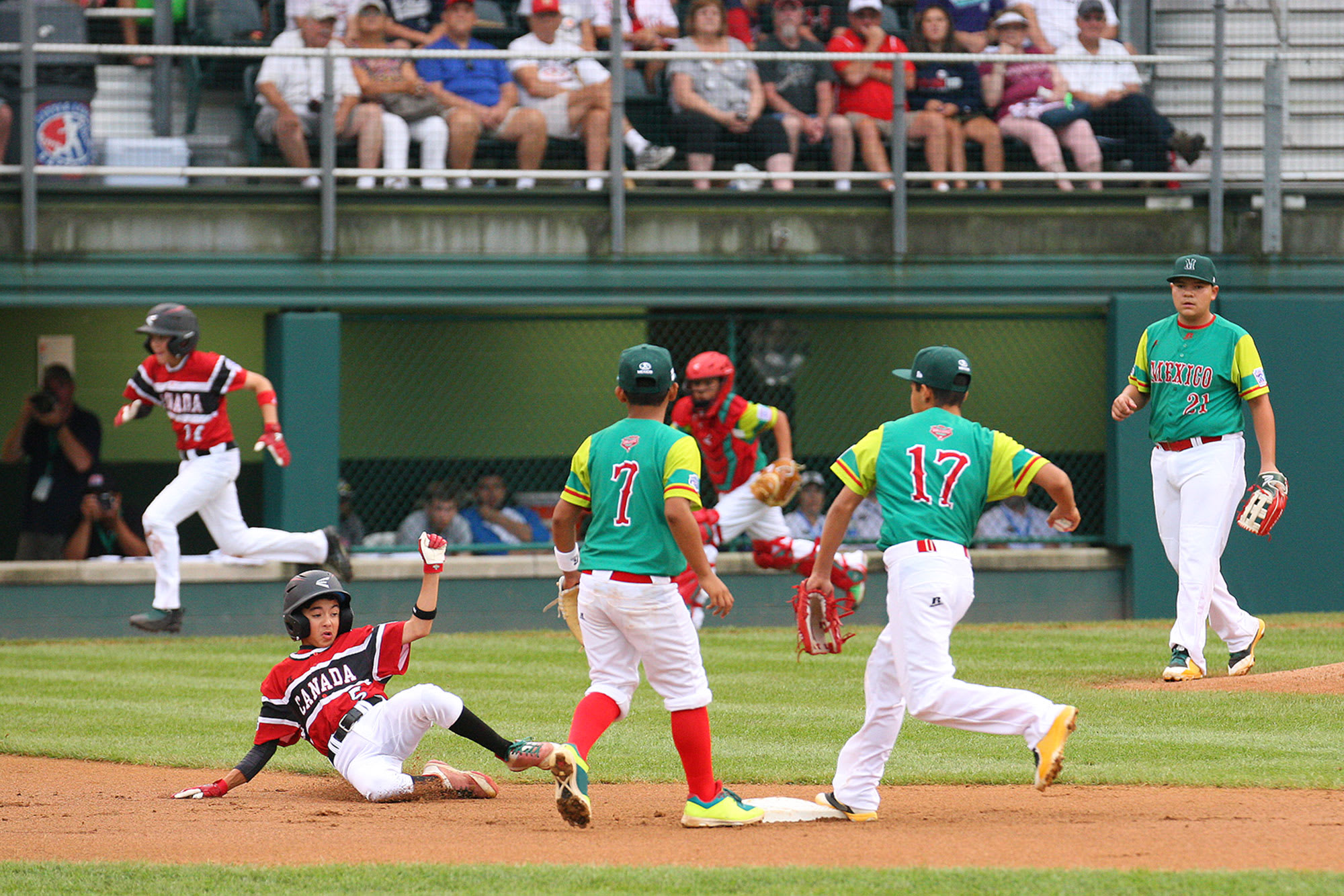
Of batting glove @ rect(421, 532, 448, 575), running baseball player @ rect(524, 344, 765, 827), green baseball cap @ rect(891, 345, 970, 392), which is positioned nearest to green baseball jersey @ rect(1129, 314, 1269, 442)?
green baseball cap @ rect(891, 345, 970, 392)

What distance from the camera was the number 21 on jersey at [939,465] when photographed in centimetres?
550

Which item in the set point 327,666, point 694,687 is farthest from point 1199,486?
point 327,666

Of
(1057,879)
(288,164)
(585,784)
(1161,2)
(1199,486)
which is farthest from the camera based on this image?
(1161,2)

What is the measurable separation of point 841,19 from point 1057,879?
10467 millimetres

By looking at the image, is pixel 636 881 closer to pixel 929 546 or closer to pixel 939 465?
pixel 929 546

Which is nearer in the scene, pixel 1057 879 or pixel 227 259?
pixel 1057 879

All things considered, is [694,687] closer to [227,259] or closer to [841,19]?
[227,259]

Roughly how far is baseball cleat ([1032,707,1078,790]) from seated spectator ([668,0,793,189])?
8632 mm

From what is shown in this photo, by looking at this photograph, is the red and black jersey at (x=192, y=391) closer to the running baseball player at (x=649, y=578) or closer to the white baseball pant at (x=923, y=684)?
the running baseball player at (x=649, y=578)

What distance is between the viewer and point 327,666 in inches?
252

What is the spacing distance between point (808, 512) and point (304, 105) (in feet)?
16.6

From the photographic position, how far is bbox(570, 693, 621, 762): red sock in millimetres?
5555

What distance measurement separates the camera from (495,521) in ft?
45.1

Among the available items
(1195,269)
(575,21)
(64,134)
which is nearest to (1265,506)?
(1195,269)
